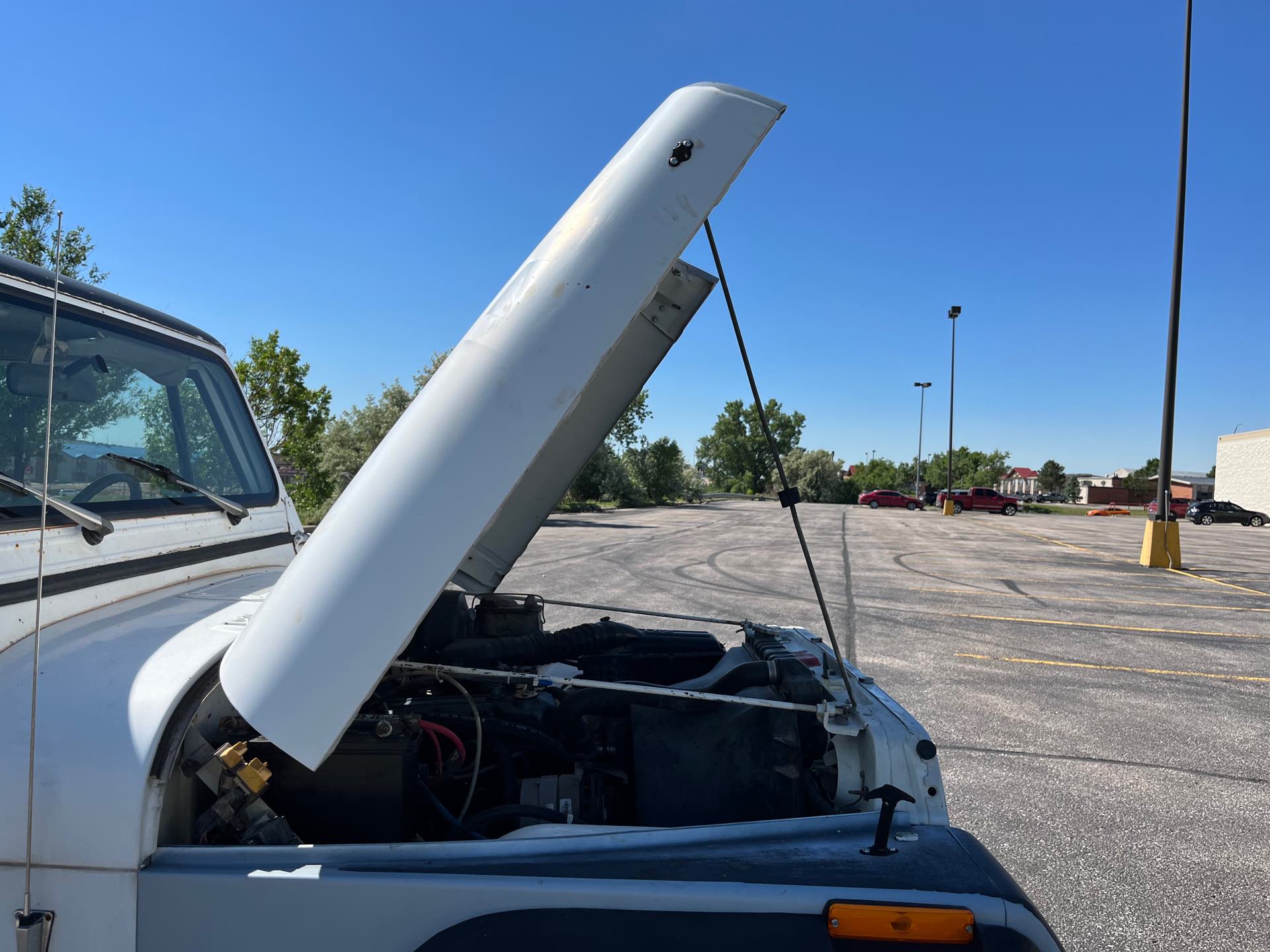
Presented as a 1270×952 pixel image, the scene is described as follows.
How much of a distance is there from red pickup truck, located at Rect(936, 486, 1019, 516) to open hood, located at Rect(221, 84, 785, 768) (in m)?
46.3

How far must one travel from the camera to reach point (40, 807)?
129cm

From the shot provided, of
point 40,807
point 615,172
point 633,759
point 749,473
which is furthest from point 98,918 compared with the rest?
point 749,473

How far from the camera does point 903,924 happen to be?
1280 millimetres

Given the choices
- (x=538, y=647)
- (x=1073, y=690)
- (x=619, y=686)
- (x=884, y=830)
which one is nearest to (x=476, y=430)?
(x=619, y=686)

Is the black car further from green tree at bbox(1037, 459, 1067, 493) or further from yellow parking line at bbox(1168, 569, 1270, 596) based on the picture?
green tree at bbox(1037, 459, 1067, 493)

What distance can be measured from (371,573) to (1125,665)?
8.44 m

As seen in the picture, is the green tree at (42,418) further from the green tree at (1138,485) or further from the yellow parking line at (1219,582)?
the green tree at (1138,485)

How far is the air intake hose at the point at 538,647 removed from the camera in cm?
250

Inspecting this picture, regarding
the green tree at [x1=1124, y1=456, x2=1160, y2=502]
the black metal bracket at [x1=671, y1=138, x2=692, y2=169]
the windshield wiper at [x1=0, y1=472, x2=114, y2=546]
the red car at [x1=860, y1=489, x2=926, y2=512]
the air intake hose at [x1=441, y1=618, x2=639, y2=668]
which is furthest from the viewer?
the green tree at [x1=1124, y1=456, x2=1160, y2=502]

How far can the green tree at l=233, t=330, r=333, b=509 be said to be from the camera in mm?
25188

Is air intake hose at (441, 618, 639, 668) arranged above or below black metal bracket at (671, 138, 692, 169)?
below

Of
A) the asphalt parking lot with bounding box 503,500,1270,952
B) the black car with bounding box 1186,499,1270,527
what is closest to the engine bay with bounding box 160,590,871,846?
the asphalt parking lot with bounding box 503,500,1270,952

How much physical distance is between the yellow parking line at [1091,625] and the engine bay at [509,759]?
833 centimetres

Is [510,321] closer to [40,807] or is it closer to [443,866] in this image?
[443,866]
